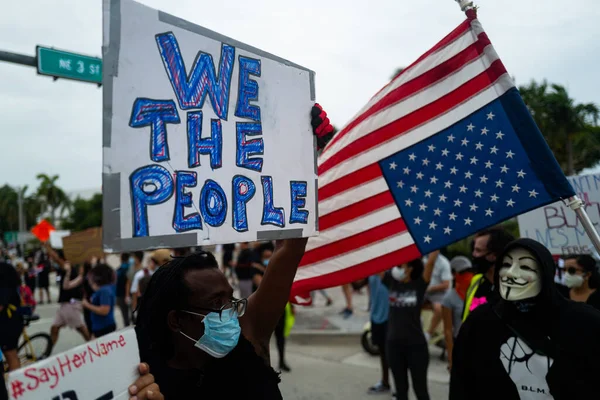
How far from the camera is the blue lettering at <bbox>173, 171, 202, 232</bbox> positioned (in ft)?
4.94

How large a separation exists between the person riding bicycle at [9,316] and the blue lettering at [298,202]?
3.97 m

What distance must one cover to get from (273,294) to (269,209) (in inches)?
15.7

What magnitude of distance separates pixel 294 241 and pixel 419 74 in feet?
5.31

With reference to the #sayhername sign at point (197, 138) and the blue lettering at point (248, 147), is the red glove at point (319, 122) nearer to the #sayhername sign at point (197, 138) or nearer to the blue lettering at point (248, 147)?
the #sayhername sign at point (197, 138)

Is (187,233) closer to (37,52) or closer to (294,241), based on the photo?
(294,241)

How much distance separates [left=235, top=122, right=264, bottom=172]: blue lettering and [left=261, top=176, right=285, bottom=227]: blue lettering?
0.21ft

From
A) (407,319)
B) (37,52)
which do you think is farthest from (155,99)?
(37,52)

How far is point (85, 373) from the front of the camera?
4.02 feet

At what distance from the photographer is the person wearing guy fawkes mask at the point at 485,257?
3443mm

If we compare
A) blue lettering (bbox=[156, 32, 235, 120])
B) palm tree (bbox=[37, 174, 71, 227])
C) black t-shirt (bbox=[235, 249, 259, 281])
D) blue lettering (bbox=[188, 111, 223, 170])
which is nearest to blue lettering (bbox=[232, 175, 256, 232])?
blue lettering (bbox=[188, 111, 223, 170])

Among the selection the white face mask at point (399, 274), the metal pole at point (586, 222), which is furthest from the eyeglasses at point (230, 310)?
the white face mask at point (399, 274)

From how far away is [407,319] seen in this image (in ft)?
14.6

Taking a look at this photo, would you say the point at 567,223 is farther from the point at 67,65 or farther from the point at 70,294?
the point at 67,65

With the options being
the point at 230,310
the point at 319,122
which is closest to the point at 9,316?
the point at 230,310
